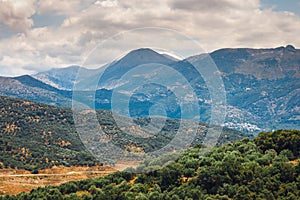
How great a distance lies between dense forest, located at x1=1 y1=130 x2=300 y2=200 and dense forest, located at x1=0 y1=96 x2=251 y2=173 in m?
59.6

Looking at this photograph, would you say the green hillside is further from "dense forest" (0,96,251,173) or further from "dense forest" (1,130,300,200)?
"dense forest" (1,130,300,200)

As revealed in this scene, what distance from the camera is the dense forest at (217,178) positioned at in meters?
40.5

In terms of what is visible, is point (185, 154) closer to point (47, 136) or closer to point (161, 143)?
point (161, 143)

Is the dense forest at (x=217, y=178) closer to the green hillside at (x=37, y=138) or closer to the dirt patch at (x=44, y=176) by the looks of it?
the dirt patch at (x=44, y=176)

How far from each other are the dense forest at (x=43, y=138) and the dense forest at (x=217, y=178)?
5956 cm

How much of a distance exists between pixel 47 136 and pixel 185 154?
316 feet

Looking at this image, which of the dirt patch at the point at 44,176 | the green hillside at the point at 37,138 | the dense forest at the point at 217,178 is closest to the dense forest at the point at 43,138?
the green hillside at the point at 37,138

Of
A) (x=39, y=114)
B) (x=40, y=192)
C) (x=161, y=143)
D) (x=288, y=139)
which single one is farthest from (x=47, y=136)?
(x=288, y=139)

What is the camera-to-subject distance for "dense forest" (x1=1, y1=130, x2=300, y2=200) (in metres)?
40.5

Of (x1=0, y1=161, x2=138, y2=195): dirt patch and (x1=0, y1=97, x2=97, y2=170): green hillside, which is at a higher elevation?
(x1=0, y1=97, x2=97, y2=170): green hillside

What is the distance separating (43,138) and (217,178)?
354 feet

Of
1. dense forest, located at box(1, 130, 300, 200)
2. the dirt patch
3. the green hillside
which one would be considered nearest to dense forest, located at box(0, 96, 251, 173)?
the green hillside

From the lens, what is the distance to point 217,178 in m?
43.2

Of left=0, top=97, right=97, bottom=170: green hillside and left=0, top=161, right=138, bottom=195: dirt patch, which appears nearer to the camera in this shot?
left=0, top=161, right=138, bottom=195: dirt patch
